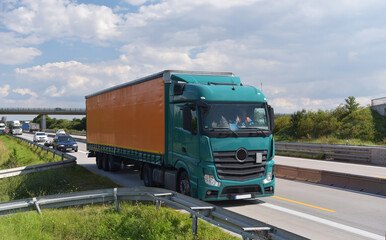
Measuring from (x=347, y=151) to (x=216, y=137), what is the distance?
1626 cm

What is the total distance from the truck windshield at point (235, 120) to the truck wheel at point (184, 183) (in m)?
1.58

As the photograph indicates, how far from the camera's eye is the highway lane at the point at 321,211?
7914 millimetres

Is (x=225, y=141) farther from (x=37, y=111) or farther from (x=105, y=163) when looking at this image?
(x=37, y=111)

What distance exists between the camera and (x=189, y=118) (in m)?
10.2

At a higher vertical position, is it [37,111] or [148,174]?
[37,111]

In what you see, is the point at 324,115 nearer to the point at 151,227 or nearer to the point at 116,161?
the point at 116,161

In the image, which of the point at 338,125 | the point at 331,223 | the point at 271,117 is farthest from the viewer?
the point at 338,125

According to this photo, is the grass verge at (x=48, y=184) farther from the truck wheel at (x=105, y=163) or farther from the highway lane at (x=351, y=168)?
the highway lane at (x=351, y=168)

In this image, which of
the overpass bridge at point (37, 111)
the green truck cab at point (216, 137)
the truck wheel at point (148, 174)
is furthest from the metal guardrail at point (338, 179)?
the overpass bridge at point (37, 111)

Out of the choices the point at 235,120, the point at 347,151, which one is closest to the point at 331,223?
the point at 235,120

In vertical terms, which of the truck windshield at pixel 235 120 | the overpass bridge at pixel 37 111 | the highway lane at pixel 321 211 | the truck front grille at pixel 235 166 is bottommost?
the highway lane at pixel 321 211

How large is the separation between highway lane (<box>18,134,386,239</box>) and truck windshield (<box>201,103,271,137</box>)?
196 centimetres

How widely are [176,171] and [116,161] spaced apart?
24.4 feet

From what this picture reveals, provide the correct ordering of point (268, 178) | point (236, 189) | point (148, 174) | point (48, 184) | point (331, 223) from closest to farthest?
point (331, 223), point (236, 189), point (268, 178), point (148, 174), point (48, 184)
